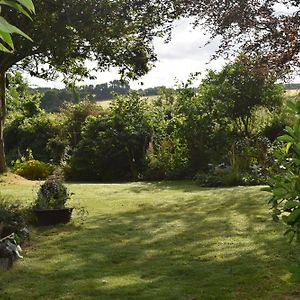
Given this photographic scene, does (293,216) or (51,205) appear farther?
(51,205)

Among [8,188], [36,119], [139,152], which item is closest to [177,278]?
[8,188]

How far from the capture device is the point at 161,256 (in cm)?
612

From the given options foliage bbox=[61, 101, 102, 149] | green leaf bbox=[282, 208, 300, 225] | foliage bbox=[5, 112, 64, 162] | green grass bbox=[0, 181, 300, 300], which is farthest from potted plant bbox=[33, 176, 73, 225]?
foliage bbox=[61, 101, 102, 149]

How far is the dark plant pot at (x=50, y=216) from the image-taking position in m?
8.10

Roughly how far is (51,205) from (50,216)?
0.66 feet

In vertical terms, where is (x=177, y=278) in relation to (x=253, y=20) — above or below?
below

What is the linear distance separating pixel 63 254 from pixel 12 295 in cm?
161

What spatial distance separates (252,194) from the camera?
11438mm

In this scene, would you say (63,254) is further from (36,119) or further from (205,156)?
(36,119)

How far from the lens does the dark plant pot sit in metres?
8.10

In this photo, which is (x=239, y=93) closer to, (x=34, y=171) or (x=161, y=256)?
(x=34, y=171)

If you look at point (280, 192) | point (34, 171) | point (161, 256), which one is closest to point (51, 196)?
point (161, 256)

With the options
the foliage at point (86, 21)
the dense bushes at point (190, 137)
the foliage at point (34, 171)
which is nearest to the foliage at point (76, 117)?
the dense bushes at point (190, 137)

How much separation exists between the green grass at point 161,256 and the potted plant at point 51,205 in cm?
25
